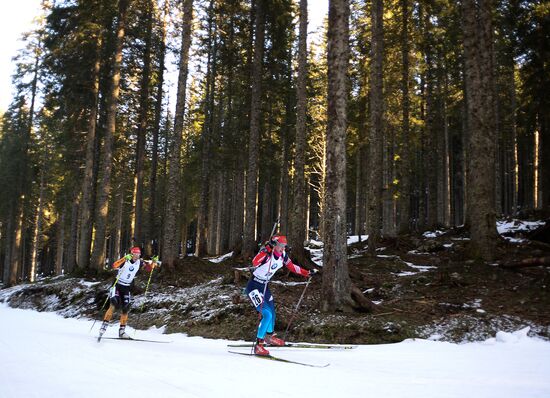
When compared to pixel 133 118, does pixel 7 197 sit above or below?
below

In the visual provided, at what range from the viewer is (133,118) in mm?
27938

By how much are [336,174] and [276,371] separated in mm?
5344

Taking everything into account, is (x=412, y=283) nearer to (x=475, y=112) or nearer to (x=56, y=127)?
(x=475, y=112)

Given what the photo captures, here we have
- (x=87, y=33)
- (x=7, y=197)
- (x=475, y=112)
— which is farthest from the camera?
(x=7, y=197)

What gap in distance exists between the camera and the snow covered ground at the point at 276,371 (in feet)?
14.9

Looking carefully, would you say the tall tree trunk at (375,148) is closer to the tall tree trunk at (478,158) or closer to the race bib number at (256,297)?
the tall tree trunk at (478,158)

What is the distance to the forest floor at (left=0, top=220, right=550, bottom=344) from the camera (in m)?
8.41

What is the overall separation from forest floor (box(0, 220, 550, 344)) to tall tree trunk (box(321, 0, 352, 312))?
62 centimetres

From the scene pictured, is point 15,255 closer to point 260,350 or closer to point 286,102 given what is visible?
point 286,102

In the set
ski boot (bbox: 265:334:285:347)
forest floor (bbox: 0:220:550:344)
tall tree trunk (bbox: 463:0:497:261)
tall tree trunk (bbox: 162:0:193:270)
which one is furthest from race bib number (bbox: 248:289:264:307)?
tall tree trunk (bbox: 162:0:193:270)

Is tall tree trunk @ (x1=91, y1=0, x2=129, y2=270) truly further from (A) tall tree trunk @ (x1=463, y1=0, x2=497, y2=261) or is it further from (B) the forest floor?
(A) tall tree trunk @ (x1=463, y1=0, x2=497, y2=261)

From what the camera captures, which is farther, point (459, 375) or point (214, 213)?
point (214, 213)

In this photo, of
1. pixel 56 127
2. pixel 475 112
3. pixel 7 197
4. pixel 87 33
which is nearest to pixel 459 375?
pixel 475 112

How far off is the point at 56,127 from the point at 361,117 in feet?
70.8
